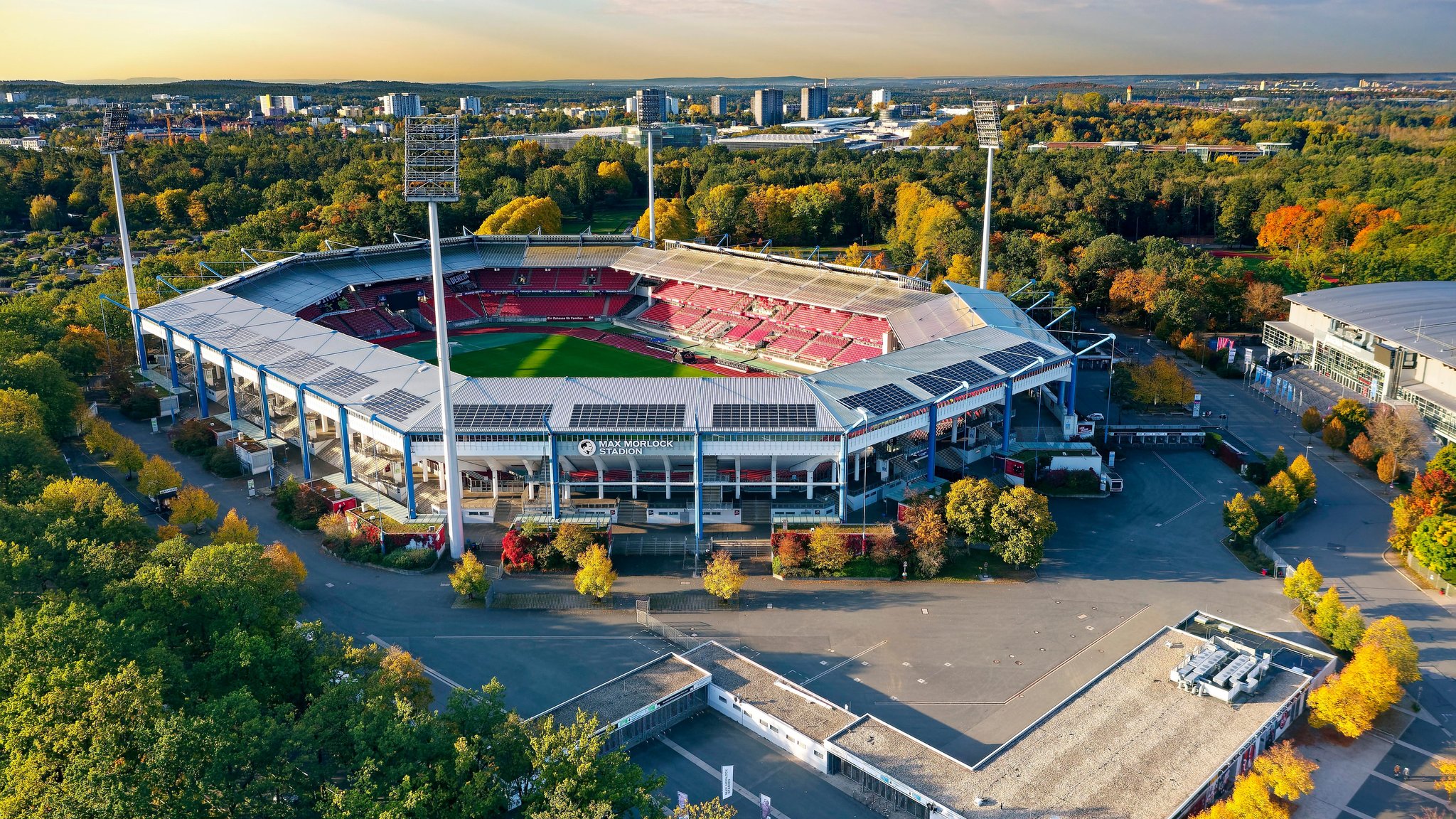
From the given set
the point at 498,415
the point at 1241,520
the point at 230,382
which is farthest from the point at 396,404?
the point at 1241,520

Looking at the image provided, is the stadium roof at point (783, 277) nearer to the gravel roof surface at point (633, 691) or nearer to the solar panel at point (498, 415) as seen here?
the solar panel at point (498, 415)

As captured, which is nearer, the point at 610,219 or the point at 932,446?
the point at 932,446

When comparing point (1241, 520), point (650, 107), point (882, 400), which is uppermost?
point (650, 107)

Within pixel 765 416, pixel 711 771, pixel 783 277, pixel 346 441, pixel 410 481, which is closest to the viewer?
pixel 711 771

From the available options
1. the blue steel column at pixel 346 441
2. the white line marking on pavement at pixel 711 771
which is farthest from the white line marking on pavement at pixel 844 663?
the blue steel column at pixel 346 441

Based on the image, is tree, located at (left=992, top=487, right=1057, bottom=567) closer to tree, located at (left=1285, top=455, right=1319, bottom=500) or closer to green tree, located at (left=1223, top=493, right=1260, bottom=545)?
green tree, located at (left=1223, top=493, right=1260, bottom=545)

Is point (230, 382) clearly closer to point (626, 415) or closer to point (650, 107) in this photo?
point (626, 415)

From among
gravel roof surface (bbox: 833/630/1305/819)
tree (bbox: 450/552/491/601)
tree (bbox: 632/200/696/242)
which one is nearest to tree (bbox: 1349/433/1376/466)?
gravel roof surface (bbox: 833/630/1305/819)
